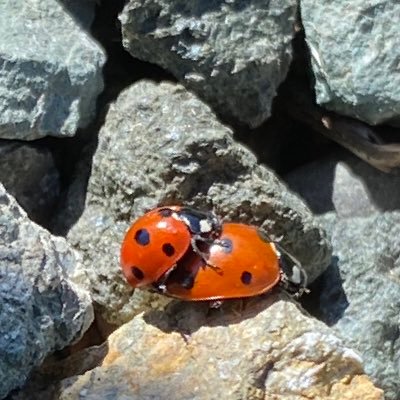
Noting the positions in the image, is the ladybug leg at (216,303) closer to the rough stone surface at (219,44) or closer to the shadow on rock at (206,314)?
the shadow on rock at (206,314)

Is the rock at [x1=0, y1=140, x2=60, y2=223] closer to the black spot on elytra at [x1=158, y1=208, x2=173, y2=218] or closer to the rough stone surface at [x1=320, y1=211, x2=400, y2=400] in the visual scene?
the black spot on elytra at [x1=158, y1=208, x2=173, y2=218]

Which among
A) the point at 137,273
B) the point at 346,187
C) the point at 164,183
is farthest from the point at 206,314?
the point at 346,187

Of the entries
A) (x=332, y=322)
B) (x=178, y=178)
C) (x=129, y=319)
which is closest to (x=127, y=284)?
(x=129, y=319)

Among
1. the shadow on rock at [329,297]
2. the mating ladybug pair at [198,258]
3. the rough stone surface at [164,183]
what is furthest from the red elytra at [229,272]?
the shadow on rock at [329,297]

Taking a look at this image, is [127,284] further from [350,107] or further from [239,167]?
[350,107]

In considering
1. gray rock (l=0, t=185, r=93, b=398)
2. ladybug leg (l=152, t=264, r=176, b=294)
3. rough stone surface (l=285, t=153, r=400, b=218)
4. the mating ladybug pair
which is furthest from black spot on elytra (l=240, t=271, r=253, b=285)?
rough stone surface (l=285, t=153, r=400, b=218)

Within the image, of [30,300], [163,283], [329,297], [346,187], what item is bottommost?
[329,297]

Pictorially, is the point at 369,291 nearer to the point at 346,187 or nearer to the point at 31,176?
the point at 346,187
